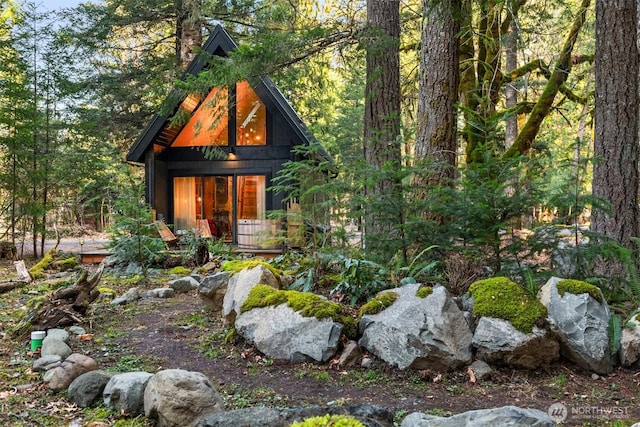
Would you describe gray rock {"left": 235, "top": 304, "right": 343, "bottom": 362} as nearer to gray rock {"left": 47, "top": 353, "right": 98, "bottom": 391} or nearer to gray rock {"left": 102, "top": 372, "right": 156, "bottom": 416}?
gray rock {"left": 102, "top": 372, "right": 156, "bottom": 416}

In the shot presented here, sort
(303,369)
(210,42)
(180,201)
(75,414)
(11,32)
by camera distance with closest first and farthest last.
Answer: (75,414), (303,369), (210,42), (11,32), (180,201)

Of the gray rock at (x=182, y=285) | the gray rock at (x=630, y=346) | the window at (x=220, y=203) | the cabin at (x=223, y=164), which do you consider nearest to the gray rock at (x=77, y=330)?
the gray rock at (x=182, y=285)

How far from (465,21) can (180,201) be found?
30.9 ft

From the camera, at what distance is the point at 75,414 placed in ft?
9.66

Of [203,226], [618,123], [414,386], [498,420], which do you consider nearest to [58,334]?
[414,386]

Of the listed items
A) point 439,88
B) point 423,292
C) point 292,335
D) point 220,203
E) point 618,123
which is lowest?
point 292,335

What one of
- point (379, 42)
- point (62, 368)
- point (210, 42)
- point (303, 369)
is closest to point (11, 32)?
point (210, 42)

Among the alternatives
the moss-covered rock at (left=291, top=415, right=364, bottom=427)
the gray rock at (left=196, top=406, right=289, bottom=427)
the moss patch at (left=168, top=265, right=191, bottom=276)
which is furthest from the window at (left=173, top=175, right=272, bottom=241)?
the moss-covered rock at (left=291, top=415, right=364, bottom=427)

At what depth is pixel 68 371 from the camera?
133 inches

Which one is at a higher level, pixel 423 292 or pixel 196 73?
pixel 196 73

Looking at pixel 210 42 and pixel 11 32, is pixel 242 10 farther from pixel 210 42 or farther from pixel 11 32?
pixel 11 32

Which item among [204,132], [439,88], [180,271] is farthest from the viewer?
[204,132]

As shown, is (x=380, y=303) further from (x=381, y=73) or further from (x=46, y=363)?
(x=381, y=73)

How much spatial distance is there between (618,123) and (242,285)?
4604mm
